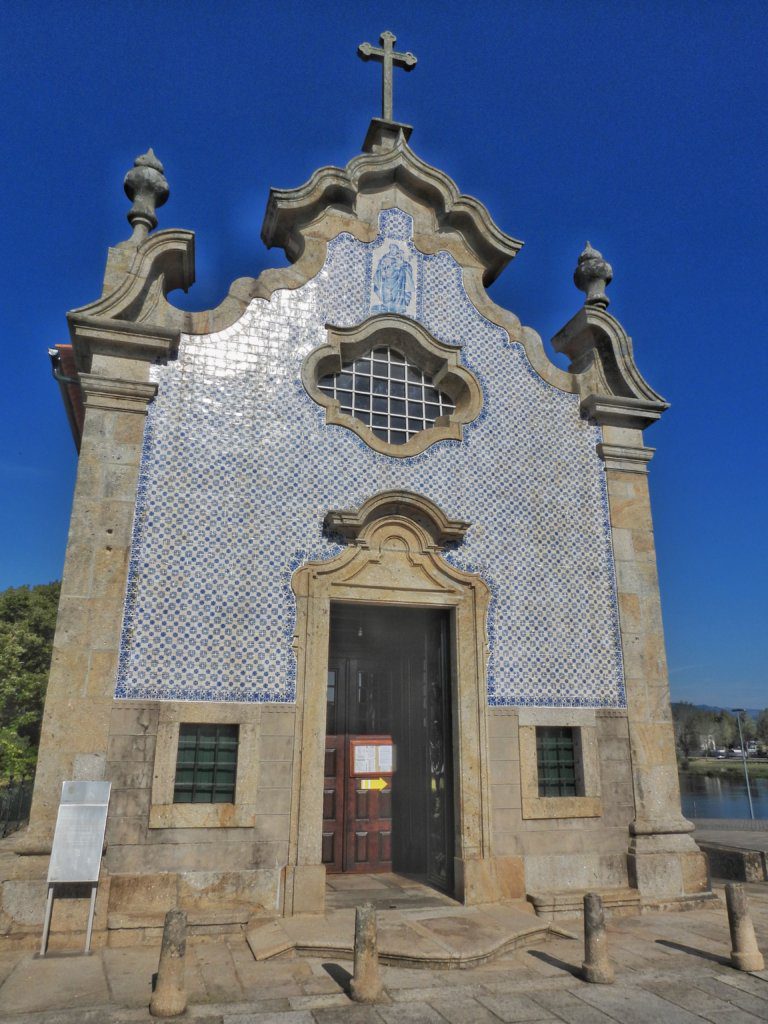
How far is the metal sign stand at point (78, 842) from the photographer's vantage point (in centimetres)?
673

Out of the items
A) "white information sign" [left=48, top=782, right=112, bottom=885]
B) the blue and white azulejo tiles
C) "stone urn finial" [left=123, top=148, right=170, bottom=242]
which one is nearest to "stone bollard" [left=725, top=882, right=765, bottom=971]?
the blue and white azulejo tiles

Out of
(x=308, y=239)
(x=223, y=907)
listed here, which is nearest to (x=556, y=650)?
(x=223, y=907)

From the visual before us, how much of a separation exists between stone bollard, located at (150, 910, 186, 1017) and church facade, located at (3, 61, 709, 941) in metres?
1.95

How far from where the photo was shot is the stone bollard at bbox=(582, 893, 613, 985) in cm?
612

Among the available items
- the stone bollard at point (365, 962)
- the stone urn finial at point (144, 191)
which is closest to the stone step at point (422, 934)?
the stone bollard at point (365, 962)

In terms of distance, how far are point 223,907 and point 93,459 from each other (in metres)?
5.12

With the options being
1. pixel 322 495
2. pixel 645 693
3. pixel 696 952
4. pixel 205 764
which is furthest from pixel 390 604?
pixel 696 952

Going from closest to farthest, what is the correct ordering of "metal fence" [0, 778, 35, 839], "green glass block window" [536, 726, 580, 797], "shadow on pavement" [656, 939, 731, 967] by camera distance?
"shadow on pavement" [656, 939, 731, 967]
"green glass block window" [536, 726, 580, 797]
"metal fence" [0, 778, 35, 839]

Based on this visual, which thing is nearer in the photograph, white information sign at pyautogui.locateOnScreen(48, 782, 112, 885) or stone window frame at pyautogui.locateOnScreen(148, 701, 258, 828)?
white information sign at pyautogui.locateOnScreen(48, 782, 112, 885)

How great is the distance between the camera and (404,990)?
5.88 meters

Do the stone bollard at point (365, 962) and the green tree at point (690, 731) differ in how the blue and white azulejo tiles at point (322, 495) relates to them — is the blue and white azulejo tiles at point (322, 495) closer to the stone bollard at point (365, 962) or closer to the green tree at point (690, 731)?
the stone bollard at point (365, 962)

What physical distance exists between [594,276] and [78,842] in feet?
34.0

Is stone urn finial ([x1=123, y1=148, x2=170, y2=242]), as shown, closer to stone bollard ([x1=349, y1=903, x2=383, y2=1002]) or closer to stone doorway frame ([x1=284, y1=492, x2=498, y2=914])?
stone doorway frame ([x1=284, y1=492, x2=498, y2=914])

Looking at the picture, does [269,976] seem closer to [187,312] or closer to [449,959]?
[449,959]
